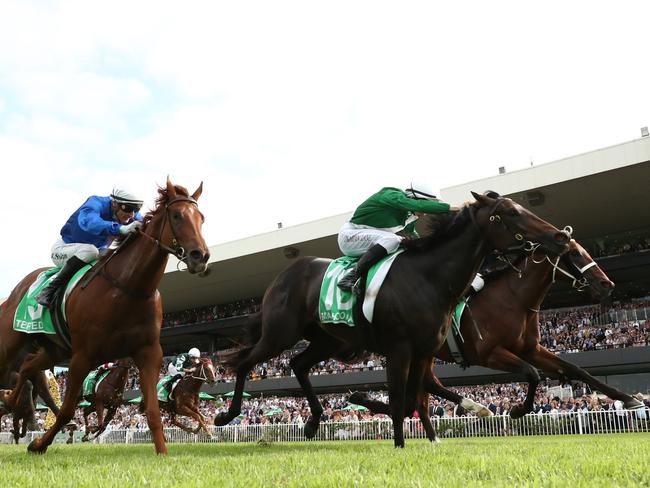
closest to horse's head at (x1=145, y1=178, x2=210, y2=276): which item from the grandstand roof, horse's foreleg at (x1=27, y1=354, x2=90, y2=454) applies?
horse's foreleg at (x1=27, y1=354, x2=90, y2=454)

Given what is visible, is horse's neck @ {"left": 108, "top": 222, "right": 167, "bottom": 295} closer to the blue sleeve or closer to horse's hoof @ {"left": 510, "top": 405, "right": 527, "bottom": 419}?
the blue sleeve

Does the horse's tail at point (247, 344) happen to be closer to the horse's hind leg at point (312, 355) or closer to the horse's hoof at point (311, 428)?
the horse's hind leg at point (312, 355)

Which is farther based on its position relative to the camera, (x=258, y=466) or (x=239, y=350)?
(x=239, y=350)

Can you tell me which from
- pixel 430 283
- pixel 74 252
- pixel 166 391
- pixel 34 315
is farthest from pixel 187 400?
pixel 430 283

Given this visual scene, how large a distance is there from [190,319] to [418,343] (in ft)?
125

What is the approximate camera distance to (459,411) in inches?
725

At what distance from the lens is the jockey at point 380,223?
236 inches

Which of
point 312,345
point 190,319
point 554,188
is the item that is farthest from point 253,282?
point 312,345

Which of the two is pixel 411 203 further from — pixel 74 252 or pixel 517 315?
pixel 74 252

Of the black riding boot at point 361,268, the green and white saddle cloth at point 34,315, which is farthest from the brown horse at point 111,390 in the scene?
the black riding boot at point 361,268

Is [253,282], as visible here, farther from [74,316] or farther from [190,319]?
[74,316]

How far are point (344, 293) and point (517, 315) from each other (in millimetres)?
2639

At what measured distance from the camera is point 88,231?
19.0ft

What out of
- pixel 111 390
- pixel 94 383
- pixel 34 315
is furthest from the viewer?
pixel 94 383
